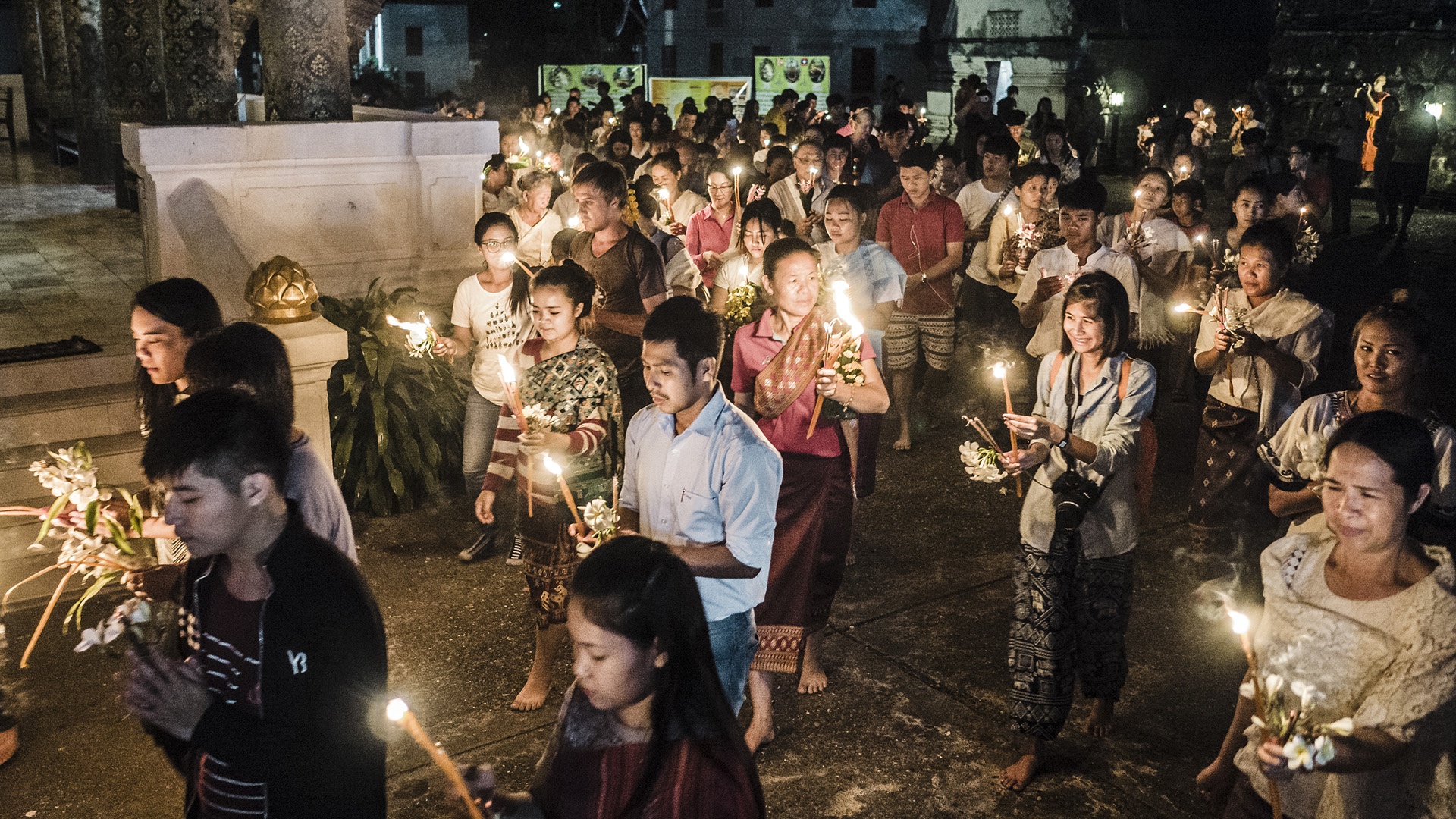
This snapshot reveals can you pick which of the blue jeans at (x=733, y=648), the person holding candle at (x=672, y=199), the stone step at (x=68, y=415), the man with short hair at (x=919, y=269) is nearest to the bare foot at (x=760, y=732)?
the blue jeans at (x=733, y=648)

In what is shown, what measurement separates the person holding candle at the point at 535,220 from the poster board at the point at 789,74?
17543mm

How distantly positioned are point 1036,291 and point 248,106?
11773 mm

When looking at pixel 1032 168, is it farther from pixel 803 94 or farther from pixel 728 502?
pixel 803 94

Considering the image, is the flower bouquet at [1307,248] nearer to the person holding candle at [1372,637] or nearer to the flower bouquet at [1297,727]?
the person holding candle at [1372,637]

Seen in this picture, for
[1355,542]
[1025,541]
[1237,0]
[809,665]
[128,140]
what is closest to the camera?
[1355,542]

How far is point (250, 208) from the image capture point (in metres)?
8.57

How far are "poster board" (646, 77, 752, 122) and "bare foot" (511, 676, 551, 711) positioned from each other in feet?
66.7

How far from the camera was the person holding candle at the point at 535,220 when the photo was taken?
8789 millimetres

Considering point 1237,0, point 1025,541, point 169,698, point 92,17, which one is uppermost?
point 1237,0

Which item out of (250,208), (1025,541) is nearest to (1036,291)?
(1025,541)

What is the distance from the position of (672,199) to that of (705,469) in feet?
22.9

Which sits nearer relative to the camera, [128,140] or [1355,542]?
[1355,542]

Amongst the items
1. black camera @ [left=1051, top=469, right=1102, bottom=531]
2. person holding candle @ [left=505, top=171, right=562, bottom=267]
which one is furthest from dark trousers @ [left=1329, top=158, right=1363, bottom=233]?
black camera @ [left=1051, top=469, right=1102, bottom=531]

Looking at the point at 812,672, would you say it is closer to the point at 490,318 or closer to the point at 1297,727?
the point at 490,318
